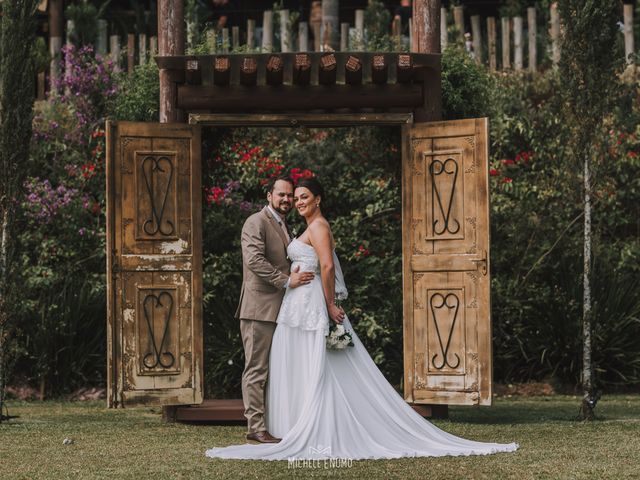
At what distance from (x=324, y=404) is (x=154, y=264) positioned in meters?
2.60

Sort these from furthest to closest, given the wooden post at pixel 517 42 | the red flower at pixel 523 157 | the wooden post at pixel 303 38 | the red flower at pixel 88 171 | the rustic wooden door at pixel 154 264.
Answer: the wooden post at pixel 303 38 < the wooden post at pixel 517 42 < the red flower at pixel 523 157 < the red flower at pixel 88 171 < the rustic wooden door at pixel 154 264

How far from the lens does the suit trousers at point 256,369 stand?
8.06 meters

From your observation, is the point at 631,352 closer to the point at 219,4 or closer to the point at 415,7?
the point at 415,7

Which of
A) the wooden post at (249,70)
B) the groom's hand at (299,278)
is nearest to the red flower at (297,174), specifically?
the wooden post at (249,70)

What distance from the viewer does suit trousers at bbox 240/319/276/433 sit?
8.06m

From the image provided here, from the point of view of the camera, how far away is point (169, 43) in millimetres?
9898

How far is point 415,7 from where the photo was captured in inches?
391

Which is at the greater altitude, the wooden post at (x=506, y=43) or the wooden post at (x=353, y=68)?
the wooden post at (x=506, y=43)

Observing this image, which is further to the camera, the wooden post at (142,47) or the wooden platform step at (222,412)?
the wooden post at (142,47)

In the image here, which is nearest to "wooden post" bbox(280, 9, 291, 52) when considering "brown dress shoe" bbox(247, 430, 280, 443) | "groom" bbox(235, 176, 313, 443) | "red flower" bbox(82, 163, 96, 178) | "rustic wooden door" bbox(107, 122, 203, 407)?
"red flower" bbox(82, 163, 96, 178)

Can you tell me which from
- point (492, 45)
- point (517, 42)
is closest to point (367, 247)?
point (492, 45)

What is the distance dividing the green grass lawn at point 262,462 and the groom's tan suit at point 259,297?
454 mm

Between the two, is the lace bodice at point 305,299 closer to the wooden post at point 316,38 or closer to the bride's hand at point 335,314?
the bride's hand at point 335,314

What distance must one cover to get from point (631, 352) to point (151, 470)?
7220 millimetres
